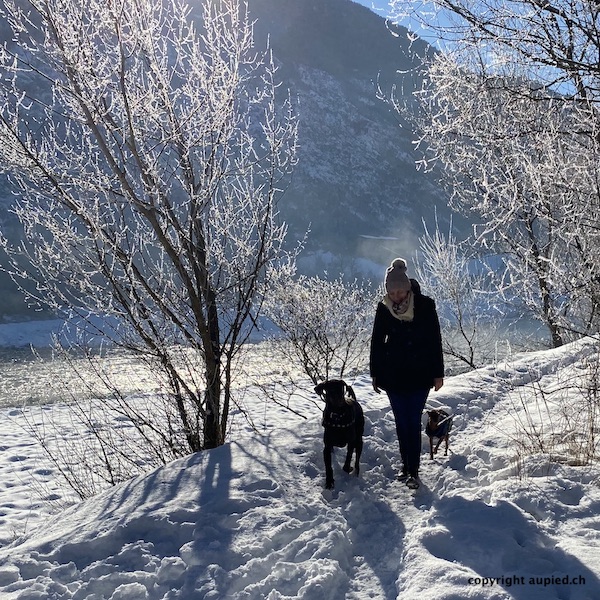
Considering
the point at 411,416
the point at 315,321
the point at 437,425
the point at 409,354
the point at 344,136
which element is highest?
the point at 344,136

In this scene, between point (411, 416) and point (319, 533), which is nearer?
point (319, 533)

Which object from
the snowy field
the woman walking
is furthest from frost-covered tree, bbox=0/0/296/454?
the woman walking

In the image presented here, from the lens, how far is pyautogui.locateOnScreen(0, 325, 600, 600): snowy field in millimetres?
2809

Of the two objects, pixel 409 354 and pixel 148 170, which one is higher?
pixel 148 170

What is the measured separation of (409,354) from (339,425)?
79cm

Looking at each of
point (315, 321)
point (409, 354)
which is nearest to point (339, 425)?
point (409, 354)

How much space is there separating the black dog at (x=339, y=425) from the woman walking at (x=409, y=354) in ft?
1.06

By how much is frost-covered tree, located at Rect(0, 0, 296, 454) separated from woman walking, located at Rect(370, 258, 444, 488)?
1.94 meters

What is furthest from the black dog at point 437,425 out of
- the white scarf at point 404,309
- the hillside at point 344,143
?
the hillside at point 344,143

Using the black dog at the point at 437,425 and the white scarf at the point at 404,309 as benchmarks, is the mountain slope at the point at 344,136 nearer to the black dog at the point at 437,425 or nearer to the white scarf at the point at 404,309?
the black dog at the point at 437,425

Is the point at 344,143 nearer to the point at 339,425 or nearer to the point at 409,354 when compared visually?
the point at 409,354

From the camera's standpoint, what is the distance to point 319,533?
3.33 metres

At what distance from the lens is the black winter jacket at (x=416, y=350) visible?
4.22 meters

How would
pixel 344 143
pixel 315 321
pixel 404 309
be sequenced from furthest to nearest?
pixel 344 143 < pixel 315 321 < pixel 404 309
